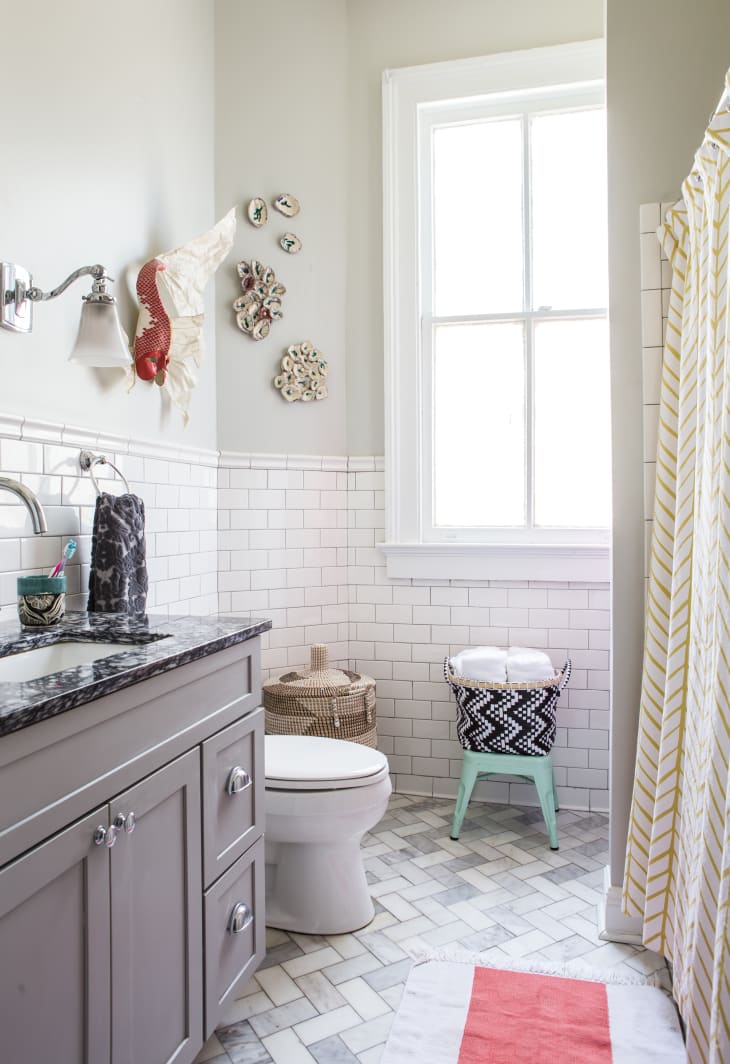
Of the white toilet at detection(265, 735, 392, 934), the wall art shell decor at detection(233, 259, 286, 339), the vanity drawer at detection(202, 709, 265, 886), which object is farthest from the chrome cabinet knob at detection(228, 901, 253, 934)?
the wall art shell decor at detection(233, 259, 286, 339)

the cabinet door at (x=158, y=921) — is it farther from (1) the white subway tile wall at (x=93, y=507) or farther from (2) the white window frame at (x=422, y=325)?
(2) the white window frame at (x=422, y=325)

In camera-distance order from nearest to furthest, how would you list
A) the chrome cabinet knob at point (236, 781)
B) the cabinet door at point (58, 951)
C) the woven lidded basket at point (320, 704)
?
the cabinet door at point (58, 951), the chrome cabinet knob at point (236, 781), the woven lidded basket at point (320, 704)

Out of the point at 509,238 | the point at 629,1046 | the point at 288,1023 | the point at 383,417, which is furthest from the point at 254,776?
the point at 509,238

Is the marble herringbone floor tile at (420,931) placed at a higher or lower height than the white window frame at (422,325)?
lower

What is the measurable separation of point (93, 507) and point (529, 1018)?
168cm

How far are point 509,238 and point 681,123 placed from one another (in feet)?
3.64

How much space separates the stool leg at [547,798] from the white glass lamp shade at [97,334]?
193cm

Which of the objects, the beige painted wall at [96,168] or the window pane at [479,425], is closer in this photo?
the beige painted wall at [96,168]

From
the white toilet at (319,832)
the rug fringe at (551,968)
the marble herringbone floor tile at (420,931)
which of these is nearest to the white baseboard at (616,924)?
the marble herringbone floor tile at (420,931)

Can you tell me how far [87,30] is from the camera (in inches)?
82.4

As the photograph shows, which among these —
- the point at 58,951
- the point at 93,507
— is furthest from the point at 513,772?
the point at 58,951

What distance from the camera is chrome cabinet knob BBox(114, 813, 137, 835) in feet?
3.99

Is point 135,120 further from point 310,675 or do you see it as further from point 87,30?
point 310,675

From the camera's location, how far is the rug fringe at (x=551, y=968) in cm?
193
